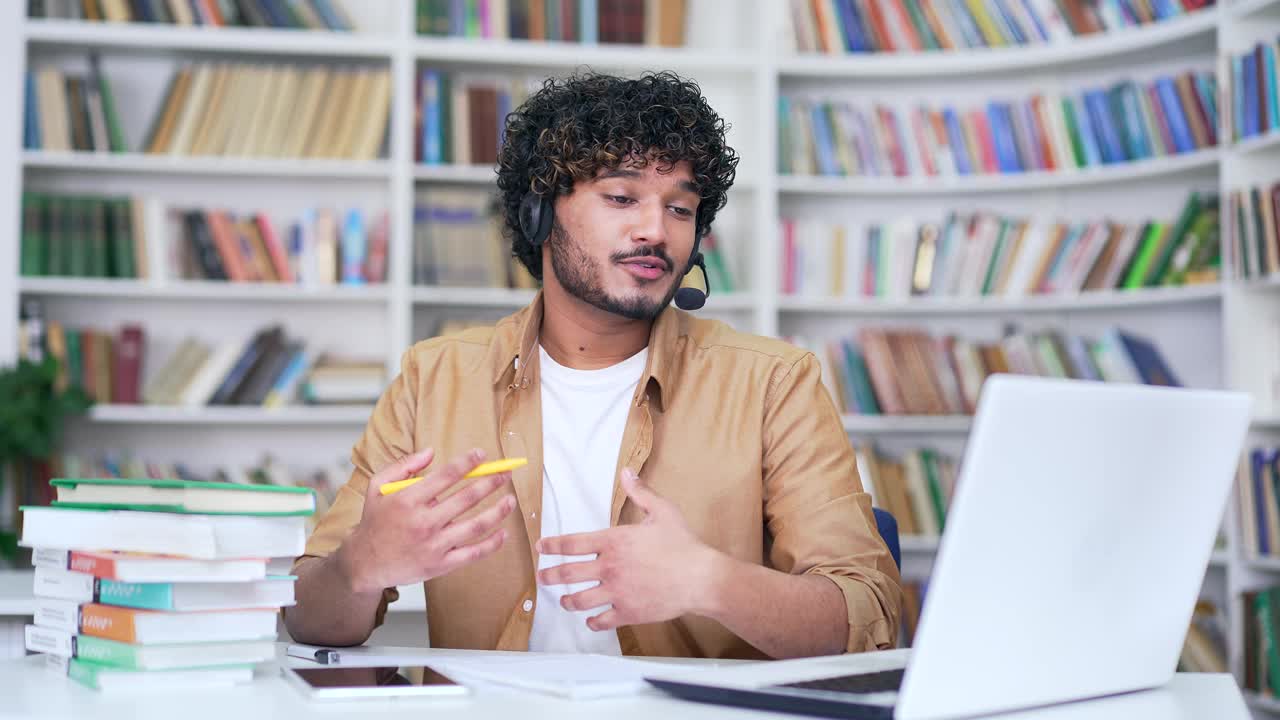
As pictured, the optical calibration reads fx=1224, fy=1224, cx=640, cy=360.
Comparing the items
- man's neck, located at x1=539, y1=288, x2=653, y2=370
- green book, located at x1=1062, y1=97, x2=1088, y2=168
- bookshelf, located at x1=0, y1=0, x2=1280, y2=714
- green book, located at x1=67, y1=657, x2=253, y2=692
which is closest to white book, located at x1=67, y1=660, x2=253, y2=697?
green book, located at x1=67, y1=657, x2=253, y2=692

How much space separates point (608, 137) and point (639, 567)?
81cm

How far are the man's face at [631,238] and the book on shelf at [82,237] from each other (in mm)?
2330

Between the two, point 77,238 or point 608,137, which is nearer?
point 608,137

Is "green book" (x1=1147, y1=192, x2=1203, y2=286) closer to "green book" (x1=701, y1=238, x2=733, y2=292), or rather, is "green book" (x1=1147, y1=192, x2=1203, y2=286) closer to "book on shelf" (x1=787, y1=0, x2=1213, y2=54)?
"book on shelf" (x1=787, y1=0, x2=1213, y2=54)

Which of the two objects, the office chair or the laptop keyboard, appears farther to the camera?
the office chair

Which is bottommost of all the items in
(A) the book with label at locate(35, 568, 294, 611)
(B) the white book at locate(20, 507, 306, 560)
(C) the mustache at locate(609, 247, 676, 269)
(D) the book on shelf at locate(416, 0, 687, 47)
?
(A) the book with label at locate(35, 568, 294, 611)

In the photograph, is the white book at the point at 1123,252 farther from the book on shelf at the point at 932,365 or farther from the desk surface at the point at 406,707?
Result: the desk surface at the point at 406,707

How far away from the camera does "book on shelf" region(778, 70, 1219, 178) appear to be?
12.1 ft

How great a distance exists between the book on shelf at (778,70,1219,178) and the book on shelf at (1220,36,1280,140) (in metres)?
0.34

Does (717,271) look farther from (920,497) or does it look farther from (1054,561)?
(1054,561)

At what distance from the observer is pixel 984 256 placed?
3.79 m

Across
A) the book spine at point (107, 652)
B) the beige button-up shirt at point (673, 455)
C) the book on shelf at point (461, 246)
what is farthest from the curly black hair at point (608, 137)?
the book on shelf at point (461, 246)

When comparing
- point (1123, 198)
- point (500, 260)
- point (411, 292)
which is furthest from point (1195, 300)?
point (411, 292)

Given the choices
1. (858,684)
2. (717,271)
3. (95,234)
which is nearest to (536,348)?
(858,684)
